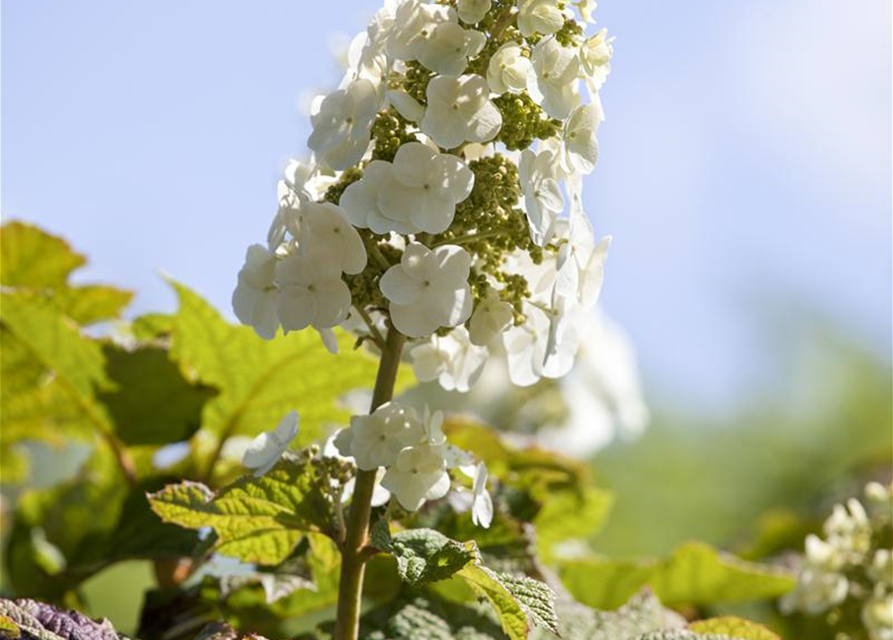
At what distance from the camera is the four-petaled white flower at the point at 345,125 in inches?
32.2

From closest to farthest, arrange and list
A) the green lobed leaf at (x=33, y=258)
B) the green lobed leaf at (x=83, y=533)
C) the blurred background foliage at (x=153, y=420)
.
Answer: the green lobed leaf at (x=83, y=533)
the blurred background foliage at (x=153, y=420)
the green lobed leaf at (x=33, y=258)

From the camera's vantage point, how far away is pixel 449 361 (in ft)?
3.15

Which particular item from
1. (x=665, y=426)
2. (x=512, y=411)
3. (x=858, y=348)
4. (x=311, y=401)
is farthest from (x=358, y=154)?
(x=858, y=348)

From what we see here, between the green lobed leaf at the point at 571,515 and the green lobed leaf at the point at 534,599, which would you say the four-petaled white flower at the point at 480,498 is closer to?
the green lobed leaf at the point at 534,599

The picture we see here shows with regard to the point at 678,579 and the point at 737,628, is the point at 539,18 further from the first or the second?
the point at 678,579

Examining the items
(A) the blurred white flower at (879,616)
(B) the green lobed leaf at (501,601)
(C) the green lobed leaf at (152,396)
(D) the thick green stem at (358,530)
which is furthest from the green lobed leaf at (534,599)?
(A) the blurred white flower at (879,616)

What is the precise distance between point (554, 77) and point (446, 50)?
0.08 metres

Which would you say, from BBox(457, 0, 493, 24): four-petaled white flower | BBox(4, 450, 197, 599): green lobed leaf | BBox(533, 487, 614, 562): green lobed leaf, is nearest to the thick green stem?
BBox(457, 0, 493, 24): four-petaled white flower

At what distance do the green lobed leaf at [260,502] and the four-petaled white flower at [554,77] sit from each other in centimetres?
33

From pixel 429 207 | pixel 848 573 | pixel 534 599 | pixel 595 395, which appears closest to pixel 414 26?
pixel 429 207

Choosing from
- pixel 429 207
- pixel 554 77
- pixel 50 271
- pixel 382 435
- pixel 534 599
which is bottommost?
pixel 534 599

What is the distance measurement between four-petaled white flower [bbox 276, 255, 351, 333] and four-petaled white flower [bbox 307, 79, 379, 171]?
77 millimetres

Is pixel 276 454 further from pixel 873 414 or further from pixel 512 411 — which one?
pixel 873 414

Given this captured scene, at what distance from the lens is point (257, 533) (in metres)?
0.95
